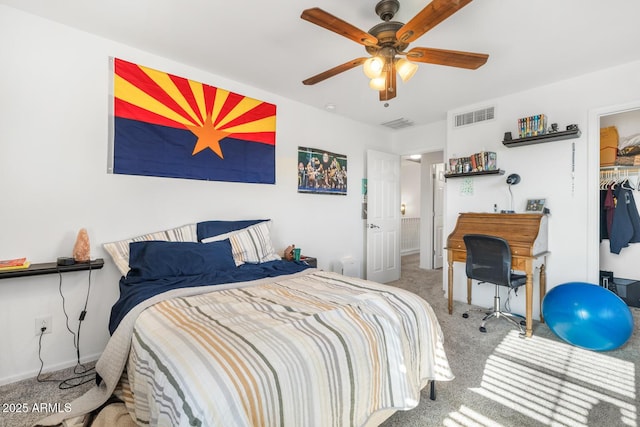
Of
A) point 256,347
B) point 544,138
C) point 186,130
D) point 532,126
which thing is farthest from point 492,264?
point 186,130

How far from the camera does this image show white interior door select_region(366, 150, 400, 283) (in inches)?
173

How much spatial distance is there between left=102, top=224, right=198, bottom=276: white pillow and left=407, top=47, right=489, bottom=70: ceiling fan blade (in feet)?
7.53

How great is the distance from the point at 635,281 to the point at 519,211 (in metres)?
1.68

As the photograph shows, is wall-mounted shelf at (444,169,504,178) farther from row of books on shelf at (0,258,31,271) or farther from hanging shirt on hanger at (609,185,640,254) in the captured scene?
row of books on shelf at (0,258,31,271)

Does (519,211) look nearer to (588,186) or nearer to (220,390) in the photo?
(588,186)

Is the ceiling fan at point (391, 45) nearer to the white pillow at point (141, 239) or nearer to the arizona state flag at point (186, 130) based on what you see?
the arizona state flag at point (186, 130)

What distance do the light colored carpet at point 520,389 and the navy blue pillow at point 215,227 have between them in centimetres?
137

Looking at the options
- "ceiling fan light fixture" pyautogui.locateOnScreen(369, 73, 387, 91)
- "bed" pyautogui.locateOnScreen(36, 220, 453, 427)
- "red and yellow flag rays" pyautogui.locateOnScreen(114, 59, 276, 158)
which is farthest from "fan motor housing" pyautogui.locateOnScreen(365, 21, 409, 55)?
"red and yellow flag rays" pyautogui.locateOnScreen(114, 59, 276, 158)

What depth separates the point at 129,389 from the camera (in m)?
1.63

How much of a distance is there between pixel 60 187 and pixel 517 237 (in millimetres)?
4065

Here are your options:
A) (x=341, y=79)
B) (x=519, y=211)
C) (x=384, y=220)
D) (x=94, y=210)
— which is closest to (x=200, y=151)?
(x=94, y=210)

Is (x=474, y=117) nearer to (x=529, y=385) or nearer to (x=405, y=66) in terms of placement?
(x=405, y=66)

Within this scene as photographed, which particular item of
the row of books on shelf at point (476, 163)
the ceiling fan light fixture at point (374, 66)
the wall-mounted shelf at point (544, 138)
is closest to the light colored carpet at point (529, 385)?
the row of books on shelf at point (476, 163)

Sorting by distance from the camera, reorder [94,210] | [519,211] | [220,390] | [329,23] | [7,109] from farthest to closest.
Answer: [519,211]
[94,210]
[7,109]
[329,23]
[220,390]
